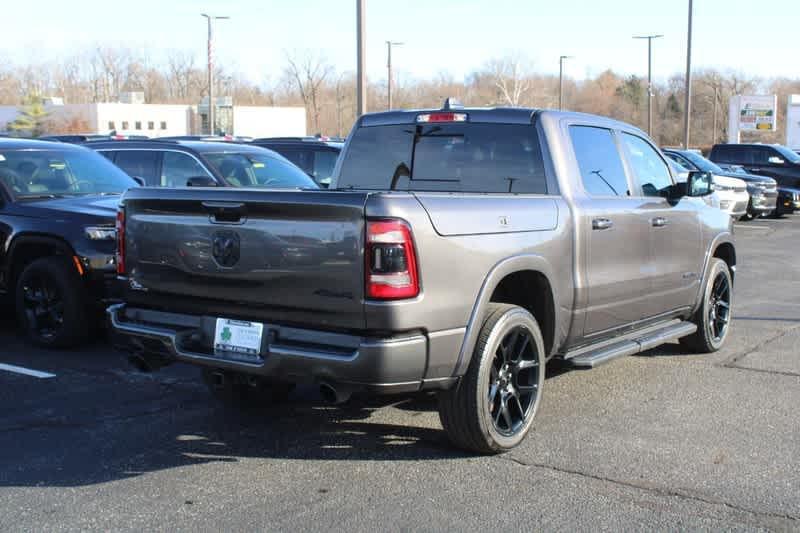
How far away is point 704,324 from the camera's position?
7.55 metres

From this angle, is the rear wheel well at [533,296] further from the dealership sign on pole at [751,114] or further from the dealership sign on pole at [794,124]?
the dealership sign on pole at [751,114]

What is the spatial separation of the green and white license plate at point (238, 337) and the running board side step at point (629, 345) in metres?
2.11

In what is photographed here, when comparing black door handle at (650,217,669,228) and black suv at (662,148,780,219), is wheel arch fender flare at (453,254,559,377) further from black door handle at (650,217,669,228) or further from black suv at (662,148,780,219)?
black suv at (662,148,780,219)

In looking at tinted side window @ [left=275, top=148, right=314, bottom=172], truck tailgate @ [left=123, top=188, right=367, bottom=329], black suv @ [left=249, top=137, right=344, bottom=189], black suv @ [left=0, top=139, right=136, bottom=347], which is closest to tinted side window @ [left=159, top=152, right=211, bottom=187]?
black suv @ [left=0, top=139, right=136, bottom=347]

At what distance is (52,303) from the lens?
7.73m

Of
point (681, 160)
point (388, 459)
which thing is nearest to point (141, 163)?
point (388, 459)

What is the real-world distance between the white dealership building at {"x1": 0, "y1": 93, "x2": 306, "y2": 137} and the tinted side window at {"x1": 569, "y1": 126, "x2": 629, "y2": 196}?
66.6 m

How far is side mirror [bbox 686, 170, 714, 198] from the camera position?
698cm

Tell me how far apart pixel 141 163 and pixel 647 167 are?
6.61 m

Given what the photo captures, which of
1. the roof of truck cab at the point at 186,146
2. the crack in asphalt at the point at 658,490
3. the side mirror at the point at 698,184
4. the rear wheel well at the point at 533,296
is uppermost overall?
the roof of truck cab at the point at 186,146

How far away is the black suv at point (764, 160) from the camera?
997 inches

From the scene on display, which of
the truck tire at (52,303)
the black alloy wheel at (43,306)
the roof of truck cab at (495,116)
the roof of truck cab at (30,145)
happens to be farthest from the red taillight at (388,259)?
the roof of truck cab at (30,145)

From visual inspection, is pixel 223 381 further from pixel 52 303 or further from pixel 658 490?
pixel 52 303

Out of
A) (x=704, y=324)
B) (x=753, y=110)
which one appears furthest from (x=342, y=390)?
(x=753, y=110)
